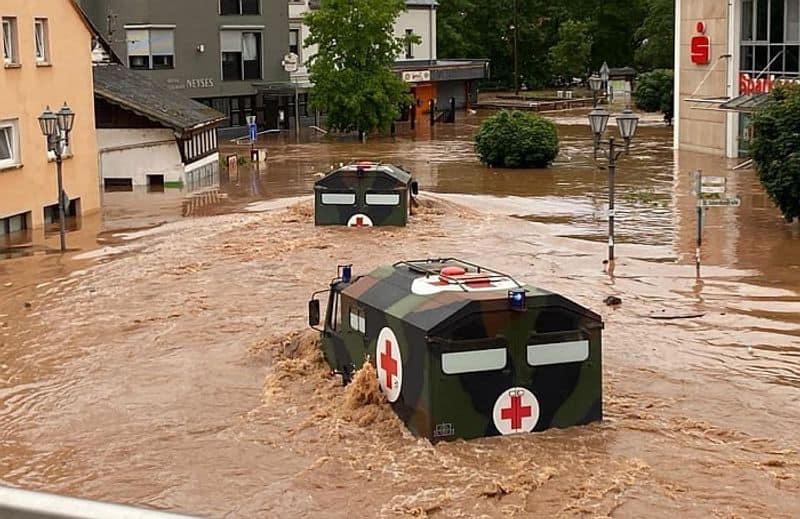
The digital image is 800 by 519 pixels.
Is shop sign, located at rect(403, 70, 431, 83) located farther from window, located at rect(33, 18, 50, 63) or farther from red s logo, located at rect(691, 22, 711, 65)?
window, located at rect(33, 18, 50, 63)

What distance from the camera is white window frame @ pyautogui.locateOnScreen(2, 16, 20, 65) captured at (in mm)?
26922

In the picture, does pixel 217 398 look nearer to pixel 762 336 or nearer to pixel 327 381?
pixel 327 381

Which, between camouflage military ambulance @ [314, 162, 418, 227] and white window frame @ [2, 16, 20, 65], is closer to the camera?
white window frame @ [2, 16, 20, 65]

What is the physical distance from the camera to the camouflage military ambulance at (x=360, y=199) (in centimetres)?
2706

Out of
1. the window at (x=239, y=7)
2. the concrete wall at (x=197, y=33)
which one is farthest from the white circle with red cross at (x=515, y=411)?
the window at (x=239, y=7)

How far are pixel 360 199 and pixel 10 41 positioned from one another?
28.5 ft

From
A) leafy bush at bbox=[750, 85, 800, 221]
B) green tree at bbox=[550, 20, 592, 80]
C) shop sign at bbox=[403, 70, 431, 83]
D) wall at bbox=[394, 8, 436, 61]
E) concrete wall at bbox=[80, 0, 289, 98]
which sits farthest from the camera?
green tree at bbox=[550, 20, 592, 80]

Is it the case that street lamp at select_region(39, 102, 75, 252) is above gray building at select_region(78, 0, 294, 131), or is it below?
below

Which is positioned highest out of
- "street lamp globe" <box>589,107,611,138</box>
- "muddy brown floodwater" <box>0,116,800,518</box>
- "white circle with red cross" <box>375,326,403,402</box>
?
"street lamp globe" <box>589,107,611,138</box>

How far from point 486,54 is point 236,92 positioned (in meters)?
32.5

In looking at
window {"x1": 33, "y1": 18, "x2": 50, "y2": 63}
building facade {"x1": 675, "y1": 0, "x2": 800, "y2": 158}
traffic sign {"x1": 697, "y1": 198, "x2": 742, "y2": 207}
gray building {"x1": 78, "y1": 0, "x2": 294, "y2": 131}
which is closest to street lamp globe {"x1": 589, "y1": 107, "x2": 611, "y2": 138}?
traffic sign {"x1": 697, "y1": 198, "x2": 742, "y2": 207}

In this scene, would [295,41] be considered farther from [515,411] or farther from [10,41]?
[515,411]

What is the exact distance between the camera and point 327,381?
1346 centimetres

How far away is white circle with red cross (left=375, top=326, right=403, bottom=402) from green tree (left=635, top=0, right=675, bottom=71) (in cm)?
6775
